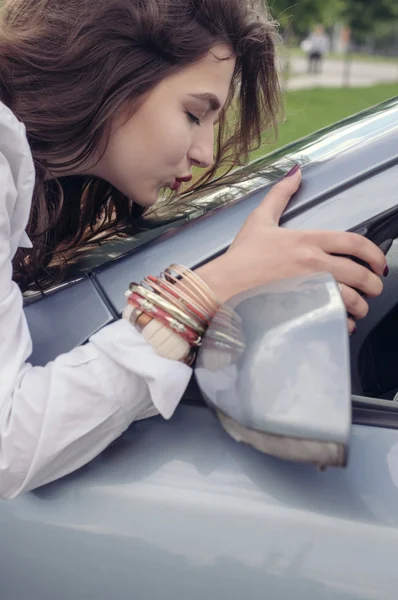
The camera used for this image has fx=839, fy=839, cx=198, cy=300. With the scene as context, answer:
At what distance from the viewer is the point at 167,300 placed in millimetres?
1189

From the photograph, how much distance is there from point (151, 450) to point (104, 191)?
0.76 meters

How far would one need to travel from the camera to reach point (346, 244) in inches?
48.2

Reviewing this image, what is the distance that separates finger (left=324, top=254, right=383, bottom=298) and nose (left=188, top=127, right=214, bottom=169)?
0.45 m

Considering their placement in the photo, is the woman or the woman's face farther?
the woman's face

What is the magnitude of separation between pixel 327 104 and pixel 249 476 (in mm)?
13076

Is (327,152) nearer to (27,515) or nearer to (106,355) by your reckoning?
(106,355)

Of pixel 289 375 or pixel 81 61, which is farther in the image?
pixel 81 61

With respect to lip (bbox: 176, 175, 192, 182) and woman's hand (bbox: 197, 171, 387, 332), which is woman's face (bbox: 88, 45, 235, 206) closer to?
lip (bbox: 176, 175, 192, 182)

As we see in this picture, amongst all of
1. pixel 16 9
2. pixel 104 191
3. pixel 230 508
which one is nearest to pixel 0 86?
pixel 16 9

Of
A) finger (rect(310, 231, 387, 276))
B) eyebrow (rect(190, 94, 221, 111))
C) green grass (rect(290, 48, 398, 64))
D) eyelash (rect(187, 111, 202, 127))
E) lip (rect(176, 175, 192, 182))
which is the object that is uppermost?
eyebrow (rect(190, 94, 221, 111))

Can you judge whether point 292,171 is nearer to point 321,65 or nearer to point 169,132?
point 169,132

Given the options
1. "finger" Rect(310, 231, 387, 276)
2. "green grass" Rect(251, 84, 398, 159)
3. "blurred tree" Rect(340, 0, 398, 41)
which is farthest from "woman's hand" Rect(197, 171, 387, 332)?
"blurred tree" Rect(340, 0, 398, 41)

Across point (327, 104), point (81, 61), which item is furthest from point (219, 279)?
point (327, 104)

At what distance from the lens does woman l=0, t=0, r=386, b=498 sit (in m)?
1.17
